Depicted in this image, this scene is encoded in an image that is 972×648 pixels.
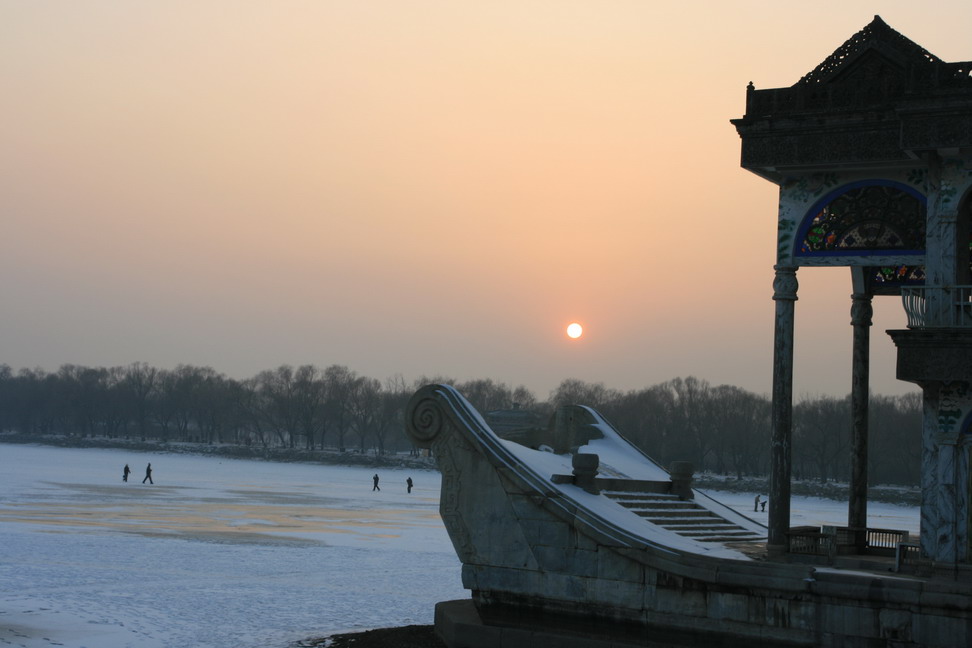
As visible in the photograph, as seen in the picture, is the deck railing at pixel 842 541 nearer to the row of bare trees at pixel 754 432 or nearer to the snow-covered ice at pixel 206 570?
the snow-covered ice at pixel 206 570

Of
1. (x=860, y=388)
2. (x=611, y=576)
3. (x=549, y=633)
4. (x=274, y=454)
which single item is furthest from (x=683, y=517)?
(x=274, y=454)

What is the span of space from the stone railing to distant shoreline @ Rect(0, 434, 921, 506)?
58047 mm

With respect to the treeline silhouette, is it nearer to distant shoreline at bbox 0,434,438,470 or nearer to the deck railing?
distant shoreline at bbox 0,434,438,470

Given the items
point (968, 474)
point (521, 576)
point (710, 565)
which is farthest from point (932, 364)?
point (521, 576)

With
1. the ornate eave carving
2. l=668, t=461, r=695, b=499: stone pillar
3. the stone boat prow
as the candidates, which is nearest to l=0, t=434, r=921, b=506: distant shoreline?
l=668, t=461, r=695, b=499: stone pillar

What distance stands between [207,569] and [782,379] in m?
13.2

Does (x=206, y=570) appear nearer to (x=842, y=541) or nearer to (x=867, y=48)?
(x=842, y=541)

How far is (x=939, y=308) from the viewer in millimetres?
15852

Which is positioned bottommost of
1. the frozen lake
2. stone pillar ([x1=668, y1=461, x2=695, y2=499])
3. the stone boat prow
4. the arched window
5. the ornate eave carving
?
the frozen lake

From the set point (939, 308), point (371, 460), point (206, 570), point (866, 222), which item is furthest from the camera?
point (371, 460)

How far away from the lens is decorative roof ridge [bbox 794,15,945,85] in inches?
655

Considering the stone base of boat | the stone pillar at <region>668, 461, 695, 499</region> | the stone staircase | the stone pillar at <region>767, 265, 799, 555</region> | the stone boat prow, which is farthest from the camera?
the stone pillar at <region>668, 461, 695, 499</region>

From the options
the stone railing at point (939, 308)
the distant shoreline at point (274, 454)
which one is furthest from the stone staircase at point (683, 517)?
the distant shoreline at point (274, 454)

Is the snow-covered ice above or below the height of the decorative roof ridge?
below
